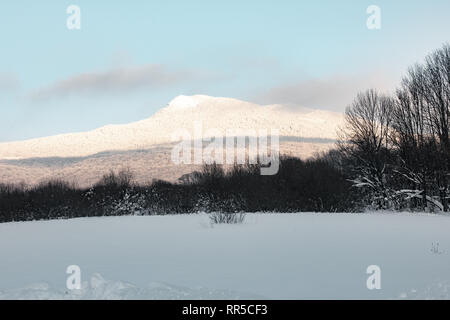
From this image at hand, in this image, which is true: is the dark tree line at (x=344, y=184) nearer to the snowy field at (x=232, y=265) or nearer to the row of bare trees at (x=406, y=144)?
the row of bare trees at (x=406, y=144)

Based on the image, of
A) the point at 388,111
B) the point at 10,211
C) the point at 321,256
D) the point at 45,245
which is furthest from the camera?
the point at 388,111

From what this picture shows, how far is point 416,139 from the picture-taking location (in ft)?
104

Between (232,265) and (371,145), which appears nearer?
(232,265)

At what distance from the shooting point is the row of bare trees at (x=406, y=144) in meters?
28.7

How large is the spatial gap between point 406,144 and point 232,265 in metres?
27.0

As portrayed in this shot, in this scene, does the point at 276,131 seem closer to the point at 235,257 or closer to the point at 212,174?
the point at 212,174

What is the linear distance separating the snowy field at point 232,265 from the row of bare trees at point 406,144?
1787 cm

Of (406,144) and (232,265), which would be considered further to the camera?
(406,144)

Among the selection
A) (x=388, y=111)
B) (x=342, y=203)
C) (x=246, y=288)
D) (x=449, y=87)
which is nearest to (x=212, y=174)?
(x=342, y=203)

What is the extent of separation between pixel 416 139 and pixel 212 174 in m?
15.9

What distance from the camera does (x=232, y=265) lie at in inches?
308

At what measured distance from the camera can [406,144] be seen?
1226 inches

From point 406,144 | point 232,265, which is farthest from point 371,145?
point 232,265

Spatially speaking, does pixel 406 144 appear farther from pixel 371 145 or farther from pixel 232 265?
pixel 232 265
